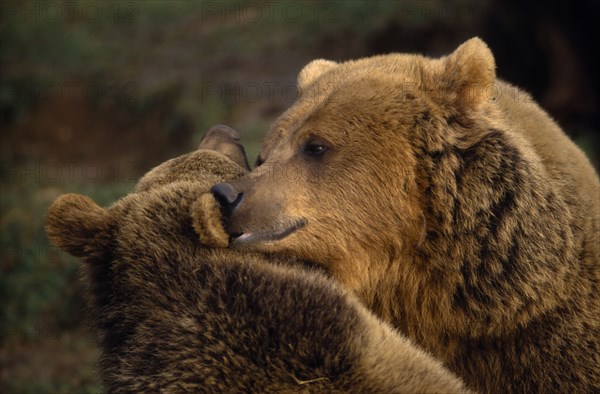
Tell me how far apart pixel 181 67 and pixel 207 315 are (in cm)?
1042

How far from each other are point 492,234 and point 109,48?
37.2 feet

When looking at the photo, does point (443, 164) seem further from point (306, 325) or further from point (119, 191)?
point (119, 191)

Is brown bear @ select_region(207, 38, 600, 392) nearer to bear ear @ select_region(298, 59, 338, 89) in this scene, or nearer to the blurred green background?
bear ear @ select_region(298, 59, 338, 89)

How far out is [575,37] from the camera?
34.9 feet

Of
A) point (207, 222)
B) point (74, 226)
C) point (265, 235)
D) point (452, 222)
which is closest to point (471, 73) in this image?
point (452, 222)

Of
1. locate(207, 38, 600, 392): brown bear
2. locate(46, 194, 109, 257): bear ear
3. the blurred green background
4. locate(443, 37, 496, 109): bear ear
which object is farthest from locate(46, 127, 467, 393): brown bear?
the blurred green background

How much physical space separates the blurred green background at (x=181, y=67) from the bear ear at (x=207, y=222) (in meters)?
5.36

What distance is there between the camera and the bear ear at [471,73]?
3.71 m

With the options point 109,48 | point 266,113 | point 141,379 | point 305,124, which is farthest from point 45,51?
point 141,379

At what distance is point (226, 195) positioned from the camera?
321 centimetres

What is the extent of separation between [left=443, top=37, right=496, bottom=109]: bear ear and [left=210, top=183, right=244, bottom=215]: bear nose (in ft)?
3.55

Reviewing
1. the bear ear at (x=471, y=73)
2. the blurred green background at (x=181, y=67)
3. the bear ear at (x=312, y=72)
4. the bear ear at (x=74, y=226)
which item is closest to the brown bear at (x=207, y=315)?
the bear ear at (x=74, y=226)

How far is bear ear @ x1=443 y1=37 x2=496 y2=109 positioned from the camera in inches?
146

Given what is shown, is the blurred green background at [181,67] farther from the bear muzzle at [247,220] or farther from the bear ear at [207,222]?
the bear ear at [207,222]
